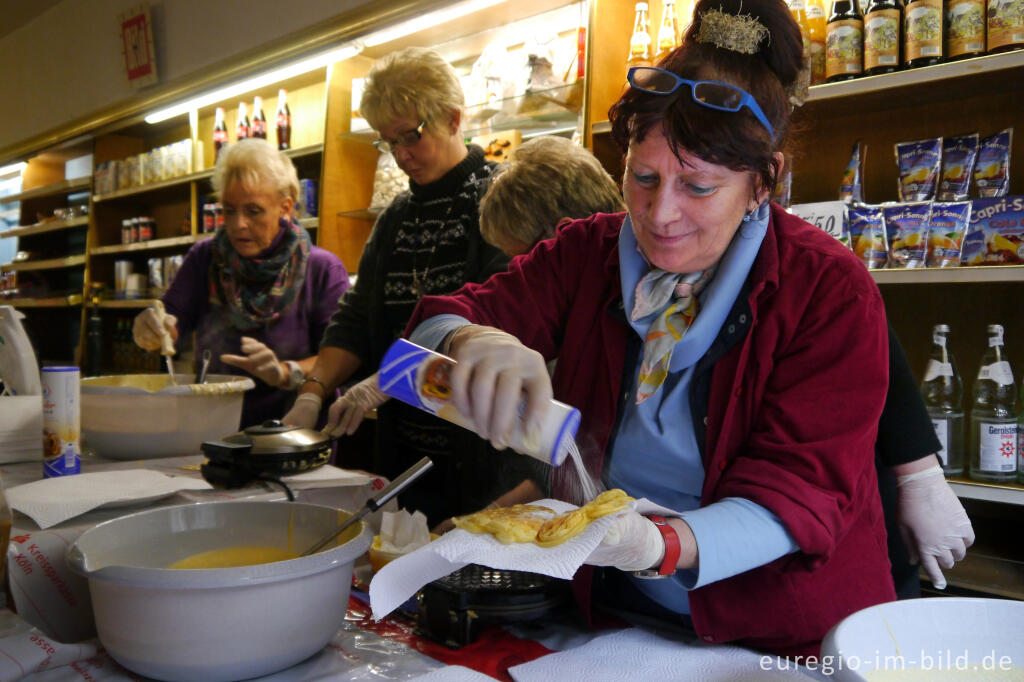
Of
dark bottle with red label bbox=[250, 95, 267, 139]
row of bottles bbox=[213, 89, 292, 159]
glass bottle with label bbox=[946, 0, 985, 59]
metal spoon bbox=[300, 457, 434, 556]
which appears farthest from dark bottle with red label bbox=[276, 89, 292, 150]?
metal spoon bbox=[300, 457, 434, 556]

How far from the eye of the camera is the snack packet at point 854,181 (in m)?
2.31

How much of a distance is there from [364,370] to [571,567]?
1.86 metres

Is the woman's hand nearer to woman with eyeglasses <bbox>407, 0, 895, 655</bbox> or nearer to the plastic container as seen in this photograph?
woman with eyeglasses <bbox>407, 0, 895, 655</bbox>

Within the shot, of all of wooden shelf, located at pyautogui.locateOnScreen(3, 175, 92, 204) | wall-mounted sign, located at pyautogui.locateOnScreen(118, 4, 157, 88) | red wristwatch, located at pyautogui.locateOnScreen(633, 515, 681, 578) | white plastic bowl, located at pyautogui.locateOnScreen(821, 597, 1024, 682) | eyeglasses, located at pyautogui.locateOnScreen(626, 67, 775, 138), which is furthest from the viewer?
wooden shelf, located at pyautogui.locateOnScreen(3, 175, 92, 204)

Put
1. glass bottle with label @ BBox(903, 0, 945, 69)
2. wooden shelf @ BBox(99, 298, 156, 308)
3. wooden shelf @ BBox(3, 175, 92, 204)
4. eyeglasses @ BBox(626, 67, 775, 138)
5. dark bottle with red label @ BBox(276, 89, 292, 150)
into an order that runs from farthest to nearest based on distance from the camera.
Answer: wooden shelf @ BBox(3, 175, 92, 204) < wooden shelf @ BBox(99, 298, 156, 308) < dark bottle with red label @ BBox(276, 89, 292, 150) < glass bottle with label @ BBox(903, 0, 945, 69) < eyeglasses @ BBox(626, 67, 775, 138)

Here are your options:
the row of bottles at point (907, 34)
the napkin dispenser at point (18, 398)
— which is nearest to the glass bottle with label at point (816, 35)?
the row of bottles at point (907, 34)

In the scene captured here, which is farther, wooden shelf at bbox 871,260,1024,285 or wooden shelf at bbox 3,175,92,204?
wooden shelf at bbox 3,175,92,204

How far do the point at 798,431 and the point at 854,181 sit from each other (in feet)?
5.22

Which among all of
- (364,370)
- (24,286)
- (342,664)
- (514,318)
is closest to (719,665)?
(342,664)

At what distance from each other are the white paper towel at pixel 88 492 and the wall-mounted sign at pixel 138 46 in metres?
4.26

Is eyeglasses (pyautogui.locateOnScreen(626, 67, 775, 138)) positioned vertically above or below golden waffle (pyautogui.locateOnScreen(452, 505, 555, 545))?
above

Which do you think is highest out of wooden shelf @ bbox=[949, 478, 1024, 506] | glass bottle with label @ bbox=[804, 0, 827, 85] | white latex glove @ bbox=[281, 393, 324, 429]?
glass bottle with label @ bbox=[804, 0, 827, 85]

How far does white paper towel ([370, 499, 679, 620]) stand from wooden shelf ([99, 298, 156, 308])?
189 inches

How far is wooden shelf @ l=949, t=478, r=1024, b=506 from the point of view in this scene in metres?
1.98
